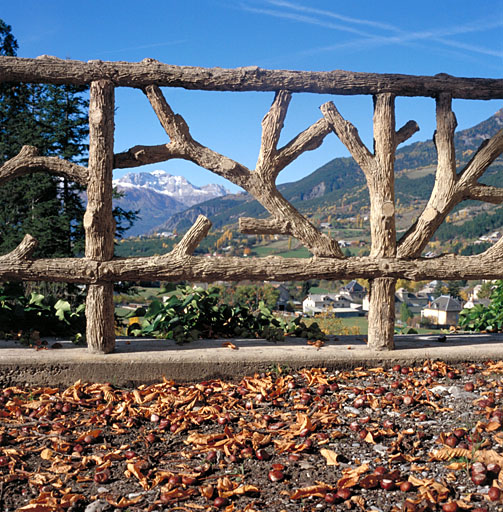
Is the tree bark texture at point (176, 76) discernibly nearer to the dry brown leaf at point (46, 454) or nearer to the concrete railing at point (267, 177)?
the concrete railing at point (267, 177)

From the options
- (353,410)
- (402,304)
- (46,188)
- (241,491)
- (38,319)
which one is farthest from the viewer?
(402,304)

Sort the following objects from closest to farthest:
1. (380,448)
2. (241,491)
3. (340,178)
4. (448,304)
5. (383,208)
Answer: (241,491) → (380,448) → (383,208) → (448,304) → (340,178)

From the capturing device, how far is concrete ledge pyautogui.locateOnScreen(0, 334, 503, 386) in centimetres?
499

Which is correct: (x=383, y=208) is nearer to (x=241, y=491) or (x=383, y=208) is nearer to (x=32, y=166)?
(x=241, y=491)

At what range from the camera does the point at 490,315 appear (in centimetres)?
768

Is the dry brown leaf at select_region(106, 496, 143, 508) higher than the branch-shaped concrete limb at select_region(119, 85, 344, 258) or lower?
lower

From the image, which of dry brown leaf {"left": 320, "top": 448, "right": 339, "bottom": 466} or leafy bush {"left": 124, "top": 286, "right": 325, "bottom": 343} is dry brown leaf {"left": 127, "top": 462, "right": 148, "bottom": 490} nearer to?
dry brown leaf {"left": 320, "top": 448, "right": 339, "bottom": 466}

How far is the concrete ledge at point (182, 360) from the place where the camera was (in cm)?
499

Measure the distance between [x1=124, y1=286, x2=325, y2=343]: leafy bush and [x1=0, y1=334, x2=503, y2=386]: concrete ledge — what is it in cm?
72

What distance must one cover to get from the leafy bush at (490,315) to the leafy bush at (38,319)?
228 inches

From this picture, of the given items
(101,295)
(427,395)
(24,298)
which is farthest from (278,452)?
(24,298)

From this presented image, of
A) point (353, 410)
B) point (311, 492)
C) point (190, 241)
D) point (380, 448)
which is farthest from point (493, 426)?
point (190, 241)

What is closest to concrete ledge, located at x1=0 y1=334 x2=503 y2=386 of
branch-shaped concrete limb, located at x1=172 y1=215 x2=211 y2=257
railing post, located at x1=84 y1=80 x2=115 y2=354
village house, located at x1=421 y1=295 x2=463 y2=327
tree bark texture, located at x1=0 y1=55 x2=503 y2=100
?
railing post, located at x1=84 y1=80 x2=115 y2=354

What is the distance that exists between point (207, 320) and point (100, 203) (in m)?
2.15
